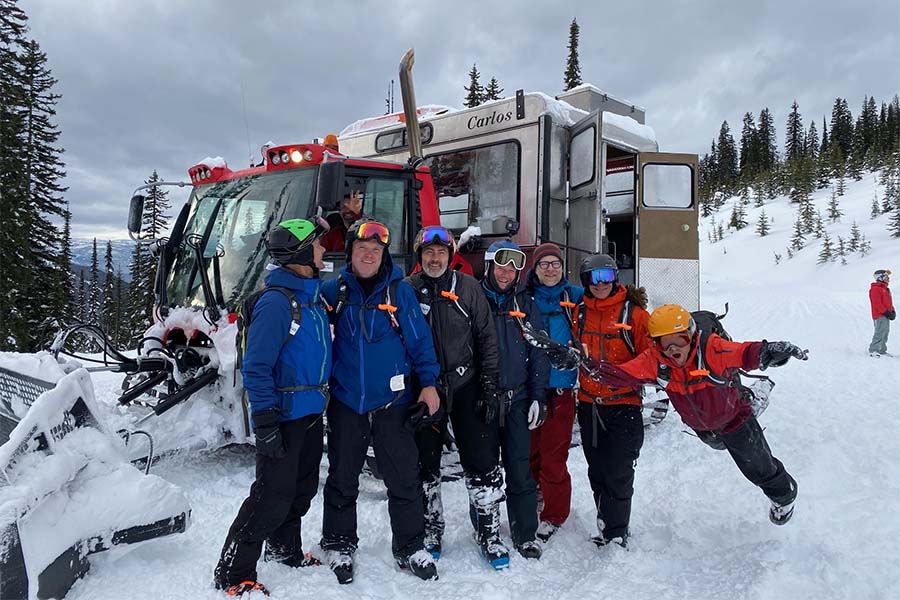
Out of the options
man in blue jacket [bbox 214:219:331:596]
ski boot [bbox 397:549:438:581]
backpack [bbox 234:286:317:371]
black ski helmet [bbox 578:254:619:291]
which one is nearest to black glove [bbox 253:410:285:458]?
man in blue jacket [bbox 214:219:331:596]

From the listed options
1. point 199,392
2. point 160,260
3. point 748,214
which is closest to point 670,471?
point 199,392

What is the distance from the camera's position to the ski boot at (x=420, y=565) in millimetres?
3301

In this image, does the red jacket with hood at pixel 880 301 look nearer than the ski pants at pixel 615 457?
No

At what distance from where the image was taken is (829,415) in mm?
6801

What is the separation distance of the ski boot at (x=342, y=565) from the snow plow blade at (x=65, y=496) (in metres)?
0.87

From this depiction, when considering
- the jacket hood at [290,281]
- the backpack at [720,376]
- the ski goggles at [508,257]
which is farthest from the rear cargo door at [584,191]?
the jacket hood at [290,281]

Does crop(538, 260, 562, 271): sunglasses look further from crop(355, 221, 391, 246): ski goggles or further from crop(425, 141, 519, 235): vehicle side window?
crop(425, 141, 519, 235): vehicle side window

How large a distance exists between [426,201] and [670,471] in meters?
3.22

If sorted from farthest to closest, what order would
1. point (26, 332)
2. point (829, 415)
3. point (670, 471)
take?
1. point (26, 332)
2. point (829, 415)
3. point (670, 471)

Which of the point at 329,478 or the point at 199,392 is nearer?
the point at 329,478

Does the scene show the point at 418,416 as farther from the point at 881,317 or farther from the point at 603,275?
the point at 881,317

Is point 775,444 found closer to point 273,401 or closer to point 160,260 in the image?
point 273,401

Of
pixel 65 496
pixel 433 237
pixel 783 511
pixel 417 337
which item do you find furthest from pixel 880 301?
pixel 65 496

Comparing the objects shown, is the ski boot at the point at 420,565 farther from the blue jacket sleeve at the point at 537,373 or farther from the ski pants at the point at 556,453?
the blue jacket sleeve at the point at 537,373
